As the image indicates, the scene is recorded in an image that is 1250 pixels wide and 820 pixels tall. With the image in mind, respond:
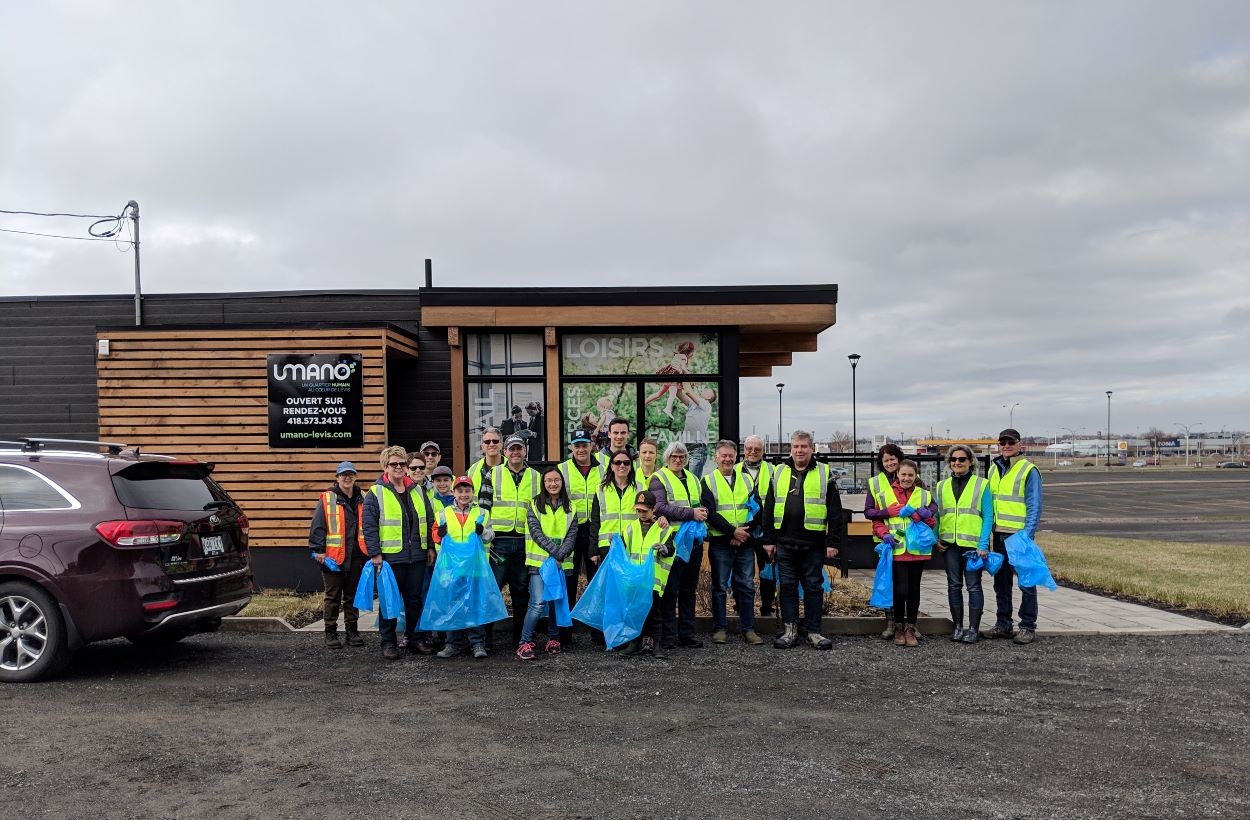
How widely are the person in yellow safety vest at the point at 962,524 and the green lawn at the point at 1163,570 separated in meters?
3.33

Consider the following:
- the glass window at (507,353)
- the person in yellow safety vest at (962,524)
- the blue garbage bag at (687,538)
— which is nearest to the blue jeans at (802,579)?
the blue garbage bag at (687,538)

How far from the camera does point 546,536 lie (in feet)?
23.2

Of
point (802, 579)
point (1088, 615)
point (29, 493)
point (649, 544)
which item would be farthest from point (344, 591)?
point (1088, 615)

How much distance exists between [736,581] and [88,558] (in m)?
5.13

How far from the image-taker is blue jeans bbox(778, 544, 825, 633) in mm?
7367

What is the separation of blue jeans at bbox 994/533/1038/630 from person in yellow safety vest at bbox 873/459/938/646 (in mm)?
633

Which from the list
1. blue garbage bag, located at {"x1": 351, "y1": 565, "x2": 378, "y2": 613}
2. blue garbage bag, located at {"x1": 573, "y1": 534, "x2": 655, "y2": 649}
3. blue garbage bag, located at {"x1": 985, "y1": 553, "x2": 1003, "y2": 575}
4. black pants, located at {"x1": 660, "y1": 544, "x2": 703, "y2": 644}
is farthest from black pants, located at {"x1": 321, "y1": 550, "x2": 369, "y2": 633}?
blue garbage bag, located at {"x1": 985, "y1": 553, "x2": 1003, "y2": 575}

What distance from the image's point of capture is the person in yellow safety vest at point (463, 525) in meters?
6.87

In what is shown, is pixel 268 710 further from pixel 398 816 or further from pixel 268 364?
pixel 268 364

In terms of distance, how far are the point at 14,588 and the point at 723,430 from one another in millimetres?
8318

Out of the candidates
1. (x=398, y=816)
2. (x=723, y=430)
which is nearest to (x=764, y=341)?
(x=723, y=430)

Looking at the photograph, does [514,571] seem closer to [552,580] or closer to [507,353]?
[552,580]

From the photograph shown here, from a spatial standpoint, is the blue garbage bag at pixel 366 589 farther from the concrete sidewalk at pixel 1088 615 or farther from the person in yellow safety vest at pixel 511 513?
→ the concrete sidewalk at pixel 1088 615

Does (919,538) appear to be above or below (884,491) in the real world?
below
